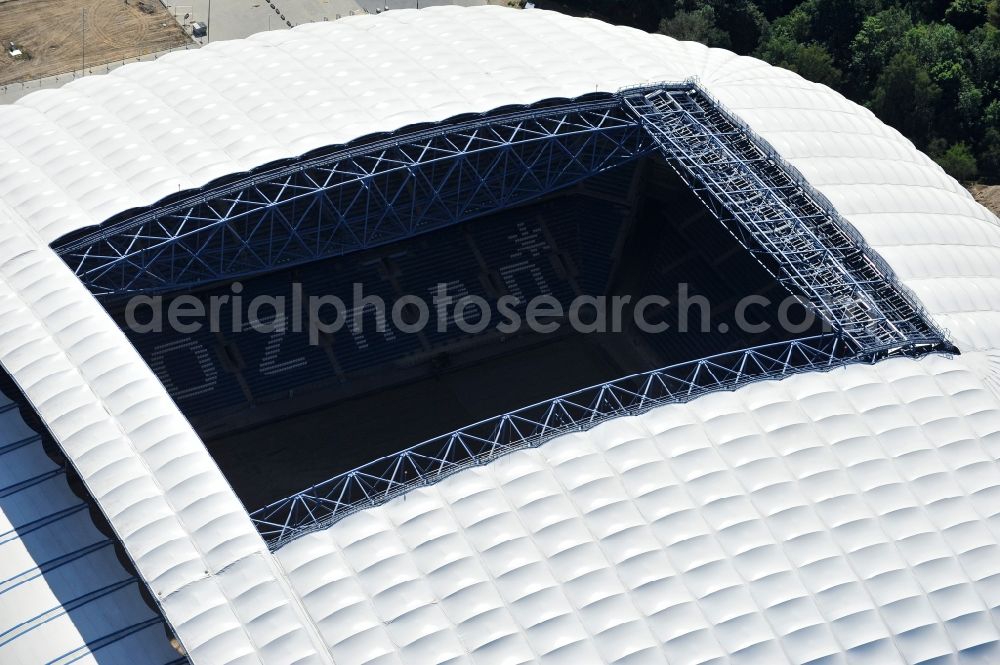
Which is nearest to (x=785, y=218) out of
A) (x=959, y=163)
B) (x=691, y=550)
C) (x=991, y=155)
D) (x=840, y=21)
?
(x=691, y=550)

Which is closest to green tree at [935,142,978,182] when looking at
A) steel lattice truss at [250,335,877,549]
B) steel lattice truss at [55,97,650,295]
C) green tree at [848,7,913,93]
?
green tree at [848,7,913,93]

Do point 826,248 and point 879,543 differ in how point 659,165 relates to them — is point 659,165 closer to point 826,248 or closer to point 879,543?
point 826,248

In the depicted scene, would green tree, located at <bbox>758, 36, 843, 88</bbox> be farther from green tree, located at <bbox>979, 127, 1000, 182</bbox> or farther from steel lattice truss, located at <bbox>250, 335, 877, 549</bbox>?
steel lattice truss, located at <bbox>250, 335, 877, 549</bbox>

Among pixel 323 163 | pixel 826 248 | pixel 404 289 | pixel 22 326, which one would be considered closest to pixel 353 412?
pixel 404 289

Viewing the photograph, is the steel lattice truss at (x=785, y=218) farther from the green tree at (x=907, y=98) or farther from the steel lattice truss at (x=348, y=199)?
the green tree at (x=907, y=98)

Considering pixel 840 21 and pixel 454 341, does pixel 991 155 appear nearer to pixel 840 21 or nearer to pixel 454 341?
pixel 840 21

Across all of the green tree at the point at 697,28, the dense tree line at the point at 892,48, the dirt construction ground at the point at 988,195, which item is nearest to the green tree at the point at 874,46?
the dense tree line at the point at 892,48
